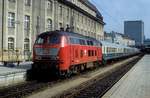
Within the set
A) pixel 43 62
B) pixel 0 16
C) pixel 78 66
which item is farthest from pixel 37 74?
pixel 0 16

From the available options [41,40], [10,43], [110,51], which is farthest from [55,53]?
[110,51]

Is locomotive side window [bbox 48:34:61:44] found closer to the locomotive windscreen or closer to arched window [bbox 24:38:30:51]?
the locomotive windscreen

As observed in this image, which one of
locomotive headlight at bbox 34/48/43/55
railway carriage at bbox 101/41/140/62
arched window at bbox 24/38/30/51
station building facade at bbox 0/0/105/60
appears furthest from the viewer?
arched window at bbox 24/38/30/51

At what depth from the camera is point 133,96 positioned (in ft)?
50.4

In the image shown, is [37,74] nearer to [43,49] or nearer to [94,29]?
[43,49]

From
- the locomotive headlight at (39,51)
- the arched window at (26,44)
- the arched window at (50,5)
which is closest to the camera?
the locomotive headlight at (39,51)

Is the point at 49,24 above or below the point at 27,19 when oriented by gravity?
below

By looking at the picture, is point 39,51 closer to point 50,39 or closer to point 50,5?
point 50,39

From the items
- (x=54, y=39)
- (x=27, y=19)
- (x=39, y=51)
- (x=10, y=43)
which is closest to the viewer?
(x=39, y=51)

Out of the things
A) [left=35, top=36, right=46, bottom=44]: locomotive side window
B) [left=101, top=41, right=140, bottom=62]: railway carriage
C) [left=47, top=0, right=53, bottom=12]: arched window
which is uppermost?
[left=47, top=0, right=53, bottom=12]: arched window

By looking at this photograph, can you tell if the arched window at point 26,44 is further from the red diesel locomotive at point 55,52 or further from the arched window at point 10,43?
the red diesel locomotive at point 55,52

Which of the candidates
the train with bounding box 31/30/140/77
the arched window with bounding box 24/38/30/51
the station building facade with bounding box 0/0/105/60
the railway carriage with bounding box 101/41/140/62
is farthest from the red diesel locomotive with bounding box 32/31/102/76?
the arched window with bounding box 24/38/30/51

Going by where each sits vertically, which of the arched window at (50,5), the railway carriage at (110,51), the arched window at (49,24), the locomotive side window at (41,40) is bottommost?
the railway carriage at (110,51)

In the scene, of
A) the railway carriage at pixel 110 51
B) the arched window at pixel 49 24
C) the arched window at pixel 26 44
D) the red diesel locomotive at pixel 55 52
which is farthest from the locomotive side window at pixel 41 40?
the arched window at pixel 49 24
